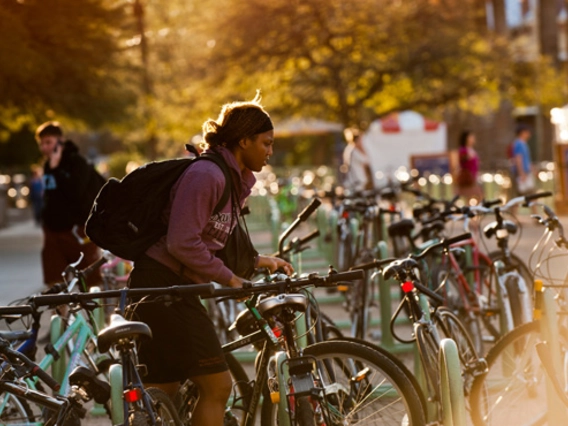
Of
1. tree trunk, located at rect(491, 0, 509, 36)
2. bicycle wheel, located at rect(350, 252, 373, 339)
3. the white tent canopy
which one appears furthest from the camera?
the white tent canopy

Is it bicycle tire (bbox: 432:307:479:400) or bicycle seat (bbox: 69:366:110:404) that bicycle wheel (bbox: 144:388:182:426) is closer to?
bicycle seat (bbox: 69:366:110:404)

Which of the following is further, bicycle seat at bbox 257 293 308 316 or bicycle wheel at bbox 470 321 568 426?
bicycle wheel at bbox 470 321 568 426

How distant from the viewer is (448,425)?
16.2 feet

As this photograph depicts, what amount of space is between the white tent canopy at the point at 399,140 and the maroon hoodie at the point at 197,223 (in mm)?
31482

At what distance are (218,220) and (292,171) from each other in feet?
124

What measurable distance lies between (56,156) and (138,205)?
4.99 m

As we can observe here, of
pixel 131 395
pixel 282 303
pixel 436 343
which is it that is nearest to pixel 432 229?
pixel 436 343

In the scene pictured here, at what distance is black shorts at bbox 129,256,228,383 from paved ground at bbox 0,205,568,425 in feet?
7.05

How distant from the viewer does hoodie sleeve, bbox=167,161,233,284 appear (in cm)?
486

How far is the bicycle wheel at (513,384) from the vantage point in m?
5.90

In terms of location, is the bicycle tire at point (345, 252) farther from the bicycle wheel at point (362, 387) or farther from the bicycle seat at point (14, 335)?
the bicycle wheel at point (362, 387)

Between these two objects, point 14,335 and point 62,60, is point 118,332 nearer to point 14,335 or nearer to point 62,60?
point 14,335

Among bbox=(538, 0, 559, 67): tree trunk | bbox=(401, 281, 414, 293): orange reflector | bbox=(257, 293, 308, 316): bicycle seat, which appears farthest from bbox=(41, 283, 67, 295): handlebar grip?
bbox=(538, 0, 559, 67): tree trunk

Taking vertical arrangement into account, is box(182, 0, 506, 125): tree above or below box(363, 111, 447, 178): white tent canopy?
above
